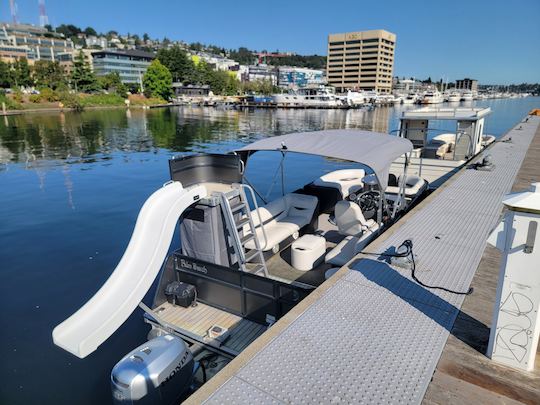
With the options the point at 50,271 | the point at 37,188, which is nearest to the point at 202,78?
the point at 37,188

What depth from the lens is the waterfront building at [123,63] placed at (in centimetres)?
12850

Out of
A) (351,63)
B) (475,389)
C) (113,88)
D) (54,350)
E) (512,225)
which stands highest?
(351,63)

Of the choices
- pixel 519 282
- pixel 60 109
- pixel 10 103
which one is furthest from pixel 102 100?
pixel 519 282

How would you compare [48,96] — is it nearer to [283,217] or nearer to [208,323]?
[283,217]

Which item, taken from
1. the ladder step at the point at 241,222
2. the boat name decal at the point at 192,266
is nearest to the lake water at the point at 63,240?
the boat name decal at the point at 192,266

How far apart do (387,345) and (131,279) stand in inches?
153

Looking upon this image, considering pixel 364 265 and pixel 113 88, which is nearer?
pixel 364 265

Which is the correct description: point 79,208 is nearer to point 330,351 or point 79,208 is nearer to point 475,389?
point 330,351

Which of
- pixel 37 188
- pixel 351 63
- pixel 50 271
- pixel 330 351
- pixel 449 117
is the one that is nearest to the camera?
pixel 330 351

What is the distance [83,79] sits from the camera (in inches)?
3922

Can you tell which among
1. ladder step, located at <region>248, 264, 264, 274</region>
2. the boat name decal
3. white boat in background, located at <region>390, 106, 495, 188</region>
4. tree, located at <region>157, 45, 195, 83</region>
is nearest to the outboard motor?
the boat name decal

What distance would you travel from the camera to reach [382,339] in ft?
12.6

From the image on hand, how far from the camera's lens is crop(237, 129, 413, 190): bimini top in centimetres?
717

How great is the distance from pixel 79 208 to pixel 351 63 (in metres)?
179
